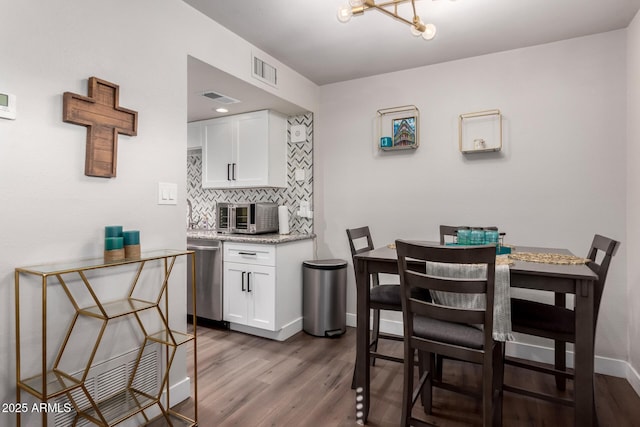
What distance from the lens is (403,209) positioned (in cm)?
334

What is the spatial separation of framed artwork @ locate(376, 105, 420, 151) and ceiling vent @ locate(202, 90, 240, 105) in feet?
4.60

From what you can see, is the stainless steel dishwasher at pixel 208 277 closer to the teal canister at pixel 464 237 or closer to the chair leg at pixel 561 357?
the teal canister at pixel 464 237

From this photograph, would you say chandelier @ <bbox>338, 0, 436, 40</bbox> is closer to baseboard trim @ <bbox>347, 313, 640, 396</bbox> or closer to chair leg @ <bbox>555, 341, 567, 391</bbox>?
chair leg @ <bbox>555, 341, 567, 391</bbox>

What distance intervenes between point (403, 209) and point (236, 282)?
171 centimetres

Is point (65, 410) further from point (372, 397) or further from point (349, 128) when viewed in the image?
point (349, 128)

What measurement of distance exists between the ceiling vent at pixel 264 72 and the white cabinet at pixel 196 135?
56.0 inches

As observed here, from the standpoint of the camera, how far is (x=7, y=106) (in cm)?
143

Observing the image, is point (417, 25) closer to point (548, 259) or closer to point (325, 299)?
point (548, 259)

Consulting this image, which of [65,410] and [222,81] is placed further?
[222,81]

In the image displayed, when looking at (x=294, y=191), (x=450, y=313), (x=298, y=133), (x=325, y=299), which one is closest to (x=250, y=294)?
(x=325, y=299)

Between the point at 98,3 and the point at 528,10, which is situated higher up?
the point at 528,10

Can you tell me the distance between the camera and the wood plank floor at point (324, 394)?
1992 millimetres

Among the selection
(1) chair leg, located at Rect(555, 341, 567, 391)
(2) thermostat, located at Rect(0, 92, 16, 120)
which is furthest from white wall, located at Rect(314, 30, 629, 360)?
(2) thermostat, located at Rect(0, 92, 16, 120)

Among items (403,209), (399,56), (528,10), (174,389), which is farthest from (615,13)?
(174,389)
